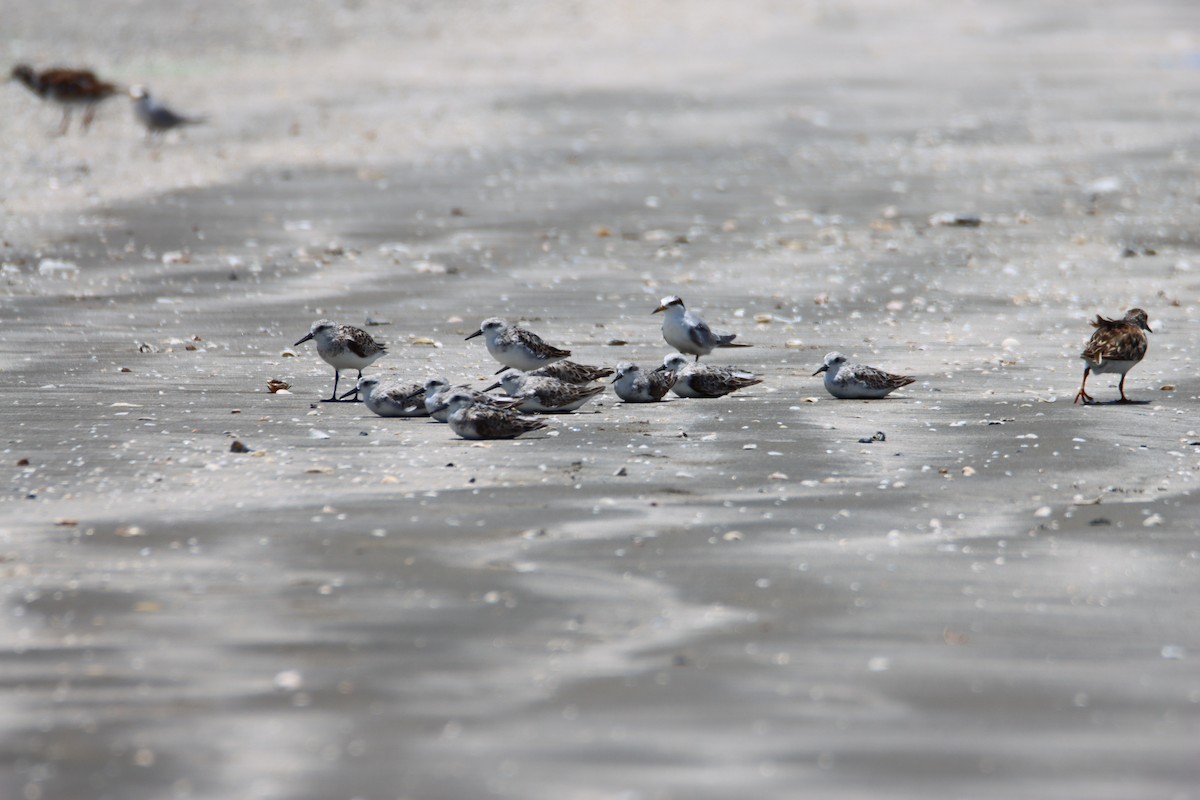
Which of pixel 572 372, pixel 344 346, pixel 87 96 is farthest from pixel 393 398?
pixel 87 96

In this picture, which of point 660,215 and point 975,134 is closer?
point 660,215

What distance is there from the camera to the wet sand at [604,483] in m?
5.03

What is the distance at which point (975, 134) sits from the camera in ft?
68.7

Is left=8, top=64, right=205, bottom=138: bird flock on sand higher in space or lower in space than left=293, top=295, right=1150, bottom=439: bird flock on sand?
higher

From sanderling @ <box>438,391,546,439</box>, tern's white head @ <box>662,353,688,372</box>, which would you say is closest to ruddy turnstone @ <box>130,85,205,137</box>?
tern's white head @ <box>662,353,688,372</box>

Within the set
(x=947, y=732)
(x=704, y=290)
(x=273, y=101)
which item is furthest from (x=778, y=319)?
(x=273, y=101)

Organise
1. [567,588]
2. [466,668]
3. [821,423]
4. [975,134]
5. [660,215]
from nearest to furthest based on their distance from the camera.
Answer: [466,668]
[567,588]
[821,423]
[660,215]
[975,134]

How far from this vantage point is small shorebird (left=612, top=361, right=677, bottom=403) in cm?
998

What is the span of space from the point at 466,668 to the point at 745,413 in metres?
4.35

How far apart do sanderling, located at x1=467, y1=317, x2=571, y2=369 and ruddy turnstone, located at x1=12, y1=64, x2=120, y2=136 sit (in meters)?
13.6

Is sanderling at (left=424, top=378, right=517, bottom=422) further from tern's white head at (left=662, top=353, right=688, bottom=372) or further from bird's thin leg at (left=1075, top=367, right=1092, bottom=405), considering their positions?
bird's thin leg at (left=1075, top=367, right=1092, bottom=405)

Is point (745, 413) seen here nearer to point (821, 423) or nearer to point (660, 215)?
point (821, 423)

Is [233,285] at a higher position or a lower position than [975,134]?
lower

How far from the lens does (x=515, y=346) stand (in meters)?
10.4
